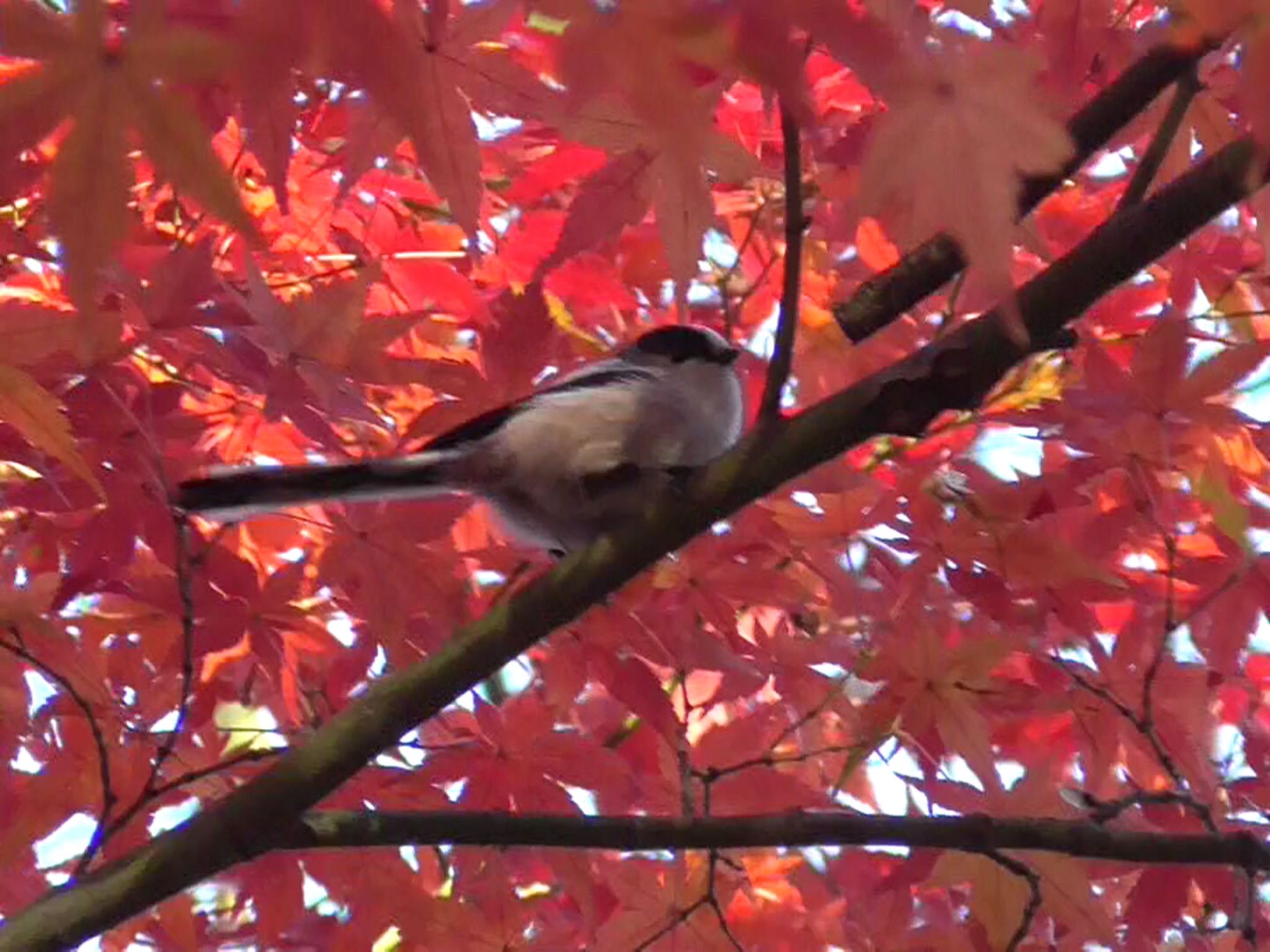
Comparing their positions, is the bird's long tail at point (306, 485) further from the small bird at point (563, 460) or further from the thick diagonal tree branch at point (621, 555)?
the thick diagonal tree branch at point (621, 555)

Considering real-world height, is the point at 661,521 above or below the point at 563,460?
below

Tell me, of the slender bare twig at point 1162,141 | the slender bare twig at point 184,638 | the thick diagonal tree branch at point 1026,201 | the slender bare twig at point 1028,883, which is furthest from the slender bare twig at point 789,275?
the slender bare twig at point 184,638

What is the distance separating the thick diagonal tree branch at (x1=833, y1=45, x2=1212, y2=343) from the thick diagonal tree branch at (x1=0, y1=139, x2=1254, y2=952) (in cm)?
11

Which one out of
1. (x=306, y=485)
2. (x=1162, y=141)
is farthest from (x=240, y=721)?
(x=1162, y=141)

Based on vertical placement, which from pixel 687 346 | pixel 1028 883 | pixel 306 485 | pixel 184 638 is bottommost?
pixel 1028 883

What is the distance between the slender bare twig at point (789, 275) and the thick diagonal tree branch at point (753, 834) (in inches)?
16.6

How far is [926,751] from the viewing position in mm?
1880

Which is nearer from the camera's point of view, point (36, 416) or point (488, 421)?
point (36, 416)

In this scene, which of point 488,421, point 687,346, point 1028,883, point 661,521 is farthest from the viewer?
point 687,346

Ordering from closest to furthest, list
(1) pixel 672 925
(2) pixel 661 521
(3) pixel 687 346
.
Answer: (2) pixel 661 521 < (1) pixel 672 925 < (3) pixel 687 346

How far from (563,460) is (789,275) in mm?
737

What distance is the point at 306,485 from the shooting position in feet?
5.76

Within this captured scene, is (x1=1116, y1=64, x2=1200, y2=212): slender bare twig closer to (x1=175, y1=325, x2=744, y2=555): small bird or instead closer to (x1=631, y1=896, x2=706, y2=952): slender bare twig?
(x1=175, y1=325, x2=744, y2=555): small bird

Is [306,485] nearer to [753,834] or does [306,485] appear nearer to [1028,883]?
[753,834]
